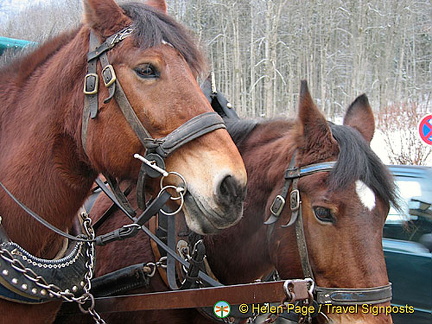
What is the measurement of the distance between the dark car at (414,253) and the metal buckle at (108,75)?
3.08m

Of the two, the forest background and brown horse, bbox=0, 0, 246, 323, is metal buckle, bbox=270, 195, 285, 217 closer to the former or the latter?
brown horse, bbox=0, 0, 246, 323

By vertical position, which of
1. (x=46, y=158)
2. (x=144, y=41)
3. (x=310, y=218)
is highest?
(x=144, y=41)

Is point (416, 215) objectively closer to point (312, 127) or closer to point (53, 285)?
point (312, 127)

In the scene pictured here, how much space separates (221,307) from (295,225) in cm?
56

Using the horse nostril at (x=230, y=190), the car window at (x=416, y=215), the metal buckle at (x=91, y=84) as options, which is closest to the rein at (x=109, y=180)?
the metal buckle at (x=91, y=84)

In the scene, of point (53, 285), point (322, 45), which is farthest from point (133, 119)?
point (322, 45)

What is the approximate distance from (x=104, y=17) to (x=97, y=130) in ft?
1.51

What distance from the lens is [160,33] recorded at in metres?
1.88

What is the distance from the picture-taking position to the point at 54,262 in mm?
2027

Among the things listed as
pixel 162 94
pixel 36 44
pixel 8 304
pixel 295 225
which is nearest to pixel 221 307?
pixel 295 225

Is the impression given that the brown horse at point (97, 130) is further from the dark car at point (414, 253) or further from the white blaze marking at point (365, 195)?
the dark car at point (414, 253)

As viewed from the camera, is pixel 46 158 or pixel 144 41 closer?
pixel 144 41

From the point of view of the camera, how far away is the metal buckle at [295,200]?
2.34 meters

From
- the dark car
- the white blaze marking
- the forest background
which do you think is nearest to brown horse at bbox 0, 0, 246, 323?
the white blaze marking
